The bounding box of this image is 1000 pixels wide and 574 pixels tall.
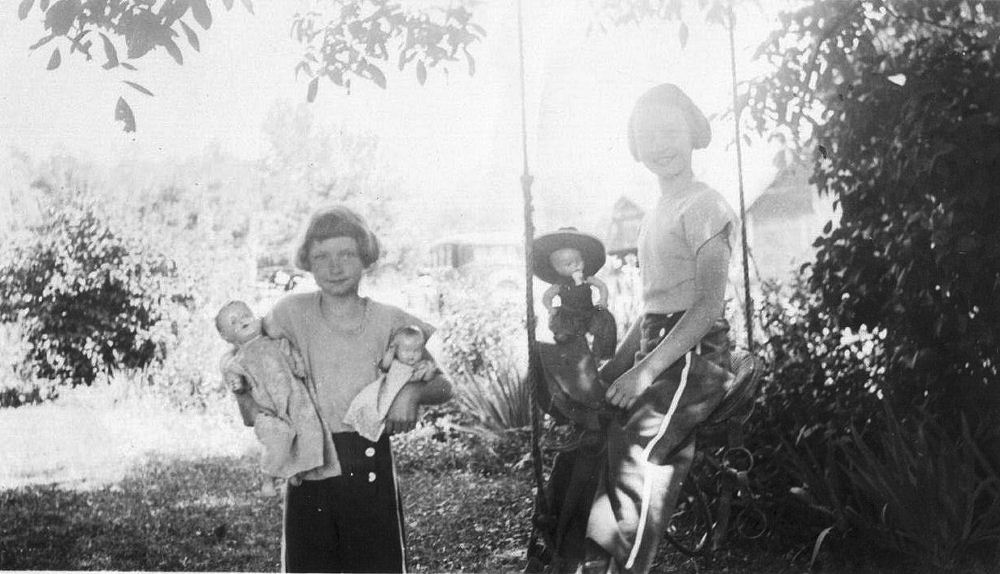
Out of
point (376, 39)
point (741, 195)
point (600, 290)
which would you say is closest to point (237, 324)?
point (376, 39)

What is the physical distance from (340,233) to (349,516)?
0.93 m

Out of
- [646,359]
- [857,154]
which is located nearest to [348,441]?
[646,359]

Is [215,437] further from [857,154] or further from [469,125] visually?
[857,154]

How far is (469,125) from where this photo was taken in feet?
10.3

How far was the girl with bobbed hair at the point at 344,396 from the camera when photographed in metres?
2.93

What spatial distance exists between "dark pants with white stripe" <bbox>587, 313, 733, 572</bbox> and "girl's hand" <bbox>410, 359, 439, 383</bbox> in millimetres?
614

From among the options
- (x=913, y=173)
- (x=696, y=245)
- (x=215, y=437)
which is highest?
(x=913, y=173)

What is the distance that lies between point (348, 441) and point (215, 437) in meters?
0.52

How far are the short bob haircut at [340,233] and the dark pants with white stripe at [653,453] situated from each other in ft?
3.24

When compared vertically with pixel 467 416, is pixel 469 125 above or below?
above

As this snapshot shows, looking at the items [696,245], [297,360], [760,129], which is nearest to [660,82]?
[760,129]

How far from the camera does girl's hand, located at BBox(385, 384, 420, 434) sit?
2932mm

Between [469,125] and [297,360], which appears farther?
[469,125]

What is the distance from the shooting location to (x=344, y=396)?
294 centimetres
